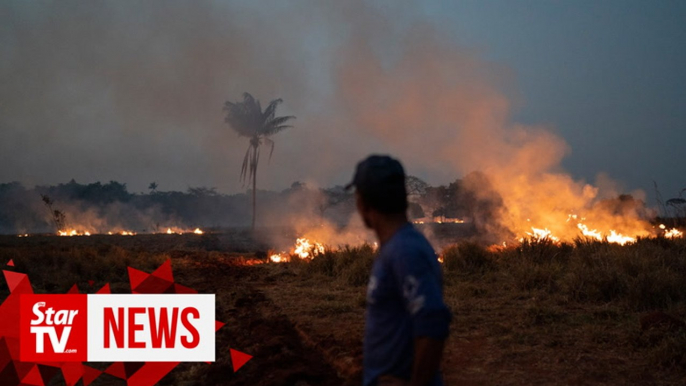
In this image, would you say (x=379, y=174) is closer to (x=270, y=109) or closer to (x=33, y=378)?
(x=33, y=378)

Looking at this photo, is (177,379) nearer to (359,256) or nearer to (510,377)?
(510,377)

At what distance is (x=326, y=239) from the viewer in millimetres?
26844

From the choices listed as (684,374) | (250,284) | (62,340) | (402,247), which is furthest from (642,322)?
(250,284)

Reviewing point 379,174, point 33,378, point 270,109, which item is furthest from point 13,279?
point 270,109

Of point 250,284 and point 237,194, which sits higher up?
point 237,194

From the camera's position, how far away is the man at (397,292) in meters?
1.98

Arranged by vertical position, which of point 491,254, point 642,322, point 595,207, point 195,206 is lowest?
point 642,322

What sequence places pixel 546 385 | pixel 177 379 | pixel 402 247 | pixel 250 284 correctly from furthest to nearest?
pixel 250 284 < pixel 177 379 < pixel 546 385 < pixel 402 247

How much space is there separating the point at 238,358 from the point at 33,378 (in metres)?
2.44

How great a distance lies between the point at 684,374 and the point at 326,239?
22.3m

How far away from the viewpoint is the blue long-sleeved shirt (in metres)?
1.98

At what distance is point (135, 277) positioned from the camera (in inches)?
512

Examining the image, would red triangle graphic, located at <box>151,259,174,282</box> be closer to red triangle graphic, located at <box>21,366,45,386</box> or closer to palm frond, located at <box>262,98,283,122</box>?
red triangle graphic, located at <box>21,366,45,386</box>

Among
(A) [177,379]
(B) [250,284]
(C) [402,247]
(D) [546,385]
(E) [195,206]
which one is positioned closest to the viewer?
(C) [402,247]
